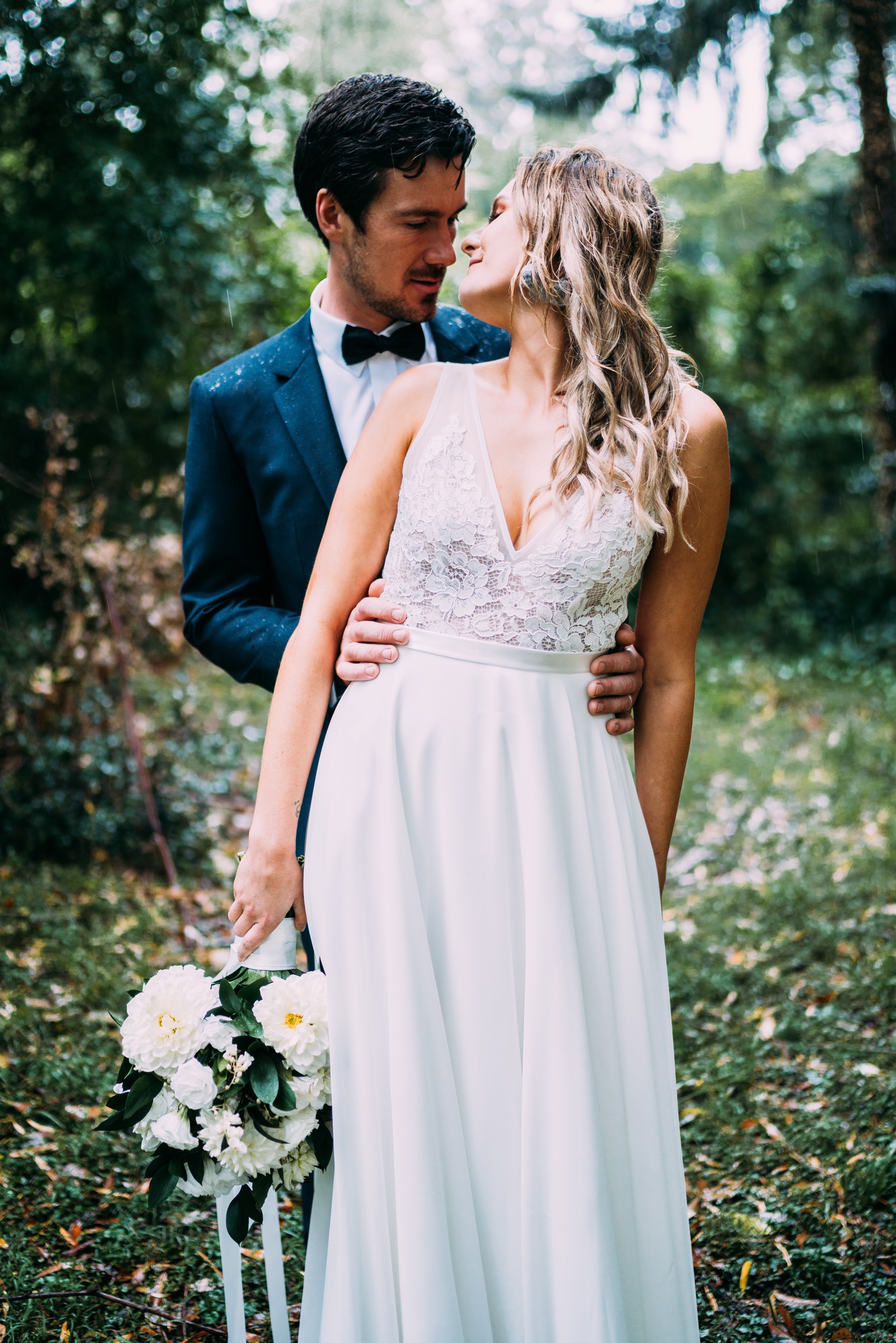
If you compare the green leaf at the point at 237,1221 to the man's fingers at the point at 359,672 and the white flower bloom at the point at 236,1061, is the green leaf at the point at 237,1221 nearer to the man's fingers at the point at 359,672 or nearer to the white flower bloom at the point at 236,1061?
the white flower bloom at the point at 236,1061

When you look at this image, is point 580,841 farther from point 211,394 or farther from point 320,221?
point 320,221

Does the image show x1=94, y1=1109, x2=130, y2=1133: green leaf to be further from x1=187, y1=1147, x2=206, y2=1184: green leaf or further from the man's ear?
the man's ear

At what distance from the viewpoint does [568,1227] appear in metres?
1.71

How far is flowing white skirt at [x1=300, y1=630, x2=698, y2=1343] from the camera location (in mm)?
1717

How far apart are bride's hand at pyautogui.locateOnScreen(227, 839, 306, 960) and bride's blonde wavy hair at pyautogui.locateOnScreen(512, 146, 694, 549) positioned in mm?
759

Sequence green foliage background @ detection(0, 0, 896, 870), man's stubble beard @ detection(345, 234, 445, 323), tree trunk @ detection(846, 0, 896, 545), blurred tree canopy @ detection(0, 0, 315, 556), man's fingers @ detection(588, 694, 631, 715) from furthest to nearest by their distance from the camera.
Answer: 1. tree trunk @ detection(846, 0, 896, 545)
2. blurred tree canopy @ detection(0, 0, 315, 556)
3. green foliage background @ detection(0, 0, 896, 870)
4. man's stubble beard @ detection(345, 234, 445, 323)
5. man's fingers @ detection(588, 694, 631, 715)

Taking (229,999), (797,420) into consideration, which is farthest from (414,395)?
(797,420)

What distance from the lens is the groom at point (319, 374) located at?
231 cm

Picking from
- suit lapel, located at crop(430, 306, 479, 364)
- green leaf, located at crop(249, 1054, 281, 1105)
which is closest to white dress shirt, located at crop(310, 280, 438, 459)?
suit lapel, located at crop(430, 306, 479, 364)

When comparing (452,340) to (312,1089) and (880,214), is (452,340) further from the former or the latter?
(880,214)

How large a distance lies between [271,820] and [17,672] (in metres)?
4.93

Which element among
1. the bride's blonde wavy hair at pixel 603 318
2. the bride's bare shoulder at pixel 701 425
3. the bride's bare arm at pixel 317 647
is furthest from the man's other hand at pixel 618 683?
the bride's bare arm at pixel 317 647

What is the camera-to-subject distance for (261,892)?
182 cm

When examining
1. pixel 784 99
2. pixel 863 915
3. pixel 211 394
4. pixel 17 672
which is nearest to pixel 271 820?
pixel 211 394
